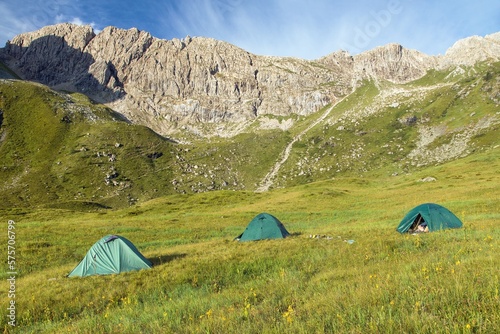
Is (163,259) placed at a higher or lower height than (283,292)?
lower

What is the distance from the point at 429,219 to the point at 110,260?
83.5 feet

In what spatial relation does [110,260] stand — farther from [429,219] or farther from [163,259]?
[429,219]

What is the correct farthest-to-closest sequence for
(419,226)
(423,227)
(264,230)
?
(264,230), (419,226), (423,227)

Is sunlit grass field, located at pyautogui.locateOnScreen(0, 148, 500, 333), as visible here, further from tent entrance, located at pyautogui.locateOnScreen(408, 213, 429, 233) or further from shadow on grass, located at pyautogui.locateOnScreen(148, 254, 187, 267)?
tent entrance, located at pyautogui.locateOnScreen(408, 213, 429, 233)

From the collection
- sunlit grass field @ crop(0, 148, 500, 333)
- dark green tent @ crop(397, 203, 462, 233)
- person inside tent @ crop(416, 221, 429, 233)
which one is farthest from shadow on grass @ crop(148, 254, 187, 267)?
person inside tent @ crop(416, 221, 429, 233)

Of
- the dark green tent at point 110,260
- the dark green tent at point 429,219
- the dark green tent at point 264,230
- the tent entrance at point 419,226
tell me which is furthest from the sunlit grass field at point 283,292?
the tent entrance at point 419,226

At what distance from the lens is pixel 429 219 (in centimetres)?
2580

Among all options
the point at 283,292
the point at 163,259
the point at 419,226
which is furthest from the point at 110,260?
the point at 419,226

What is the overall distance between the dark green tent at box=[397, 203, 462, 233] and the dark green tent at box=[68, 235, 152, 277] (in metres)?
21.6

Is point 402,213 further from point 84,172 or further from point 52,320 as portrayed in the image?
point 84,172

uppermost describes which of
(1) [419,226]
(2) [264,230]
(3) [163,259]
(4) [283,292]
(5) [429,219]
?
(5) [429,219]

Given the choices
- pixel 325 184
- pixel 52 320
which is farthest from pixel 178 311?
pixel 325 184

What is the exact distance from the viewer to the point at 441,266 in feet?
31.0

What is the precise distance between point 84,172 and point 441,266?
216 meters
